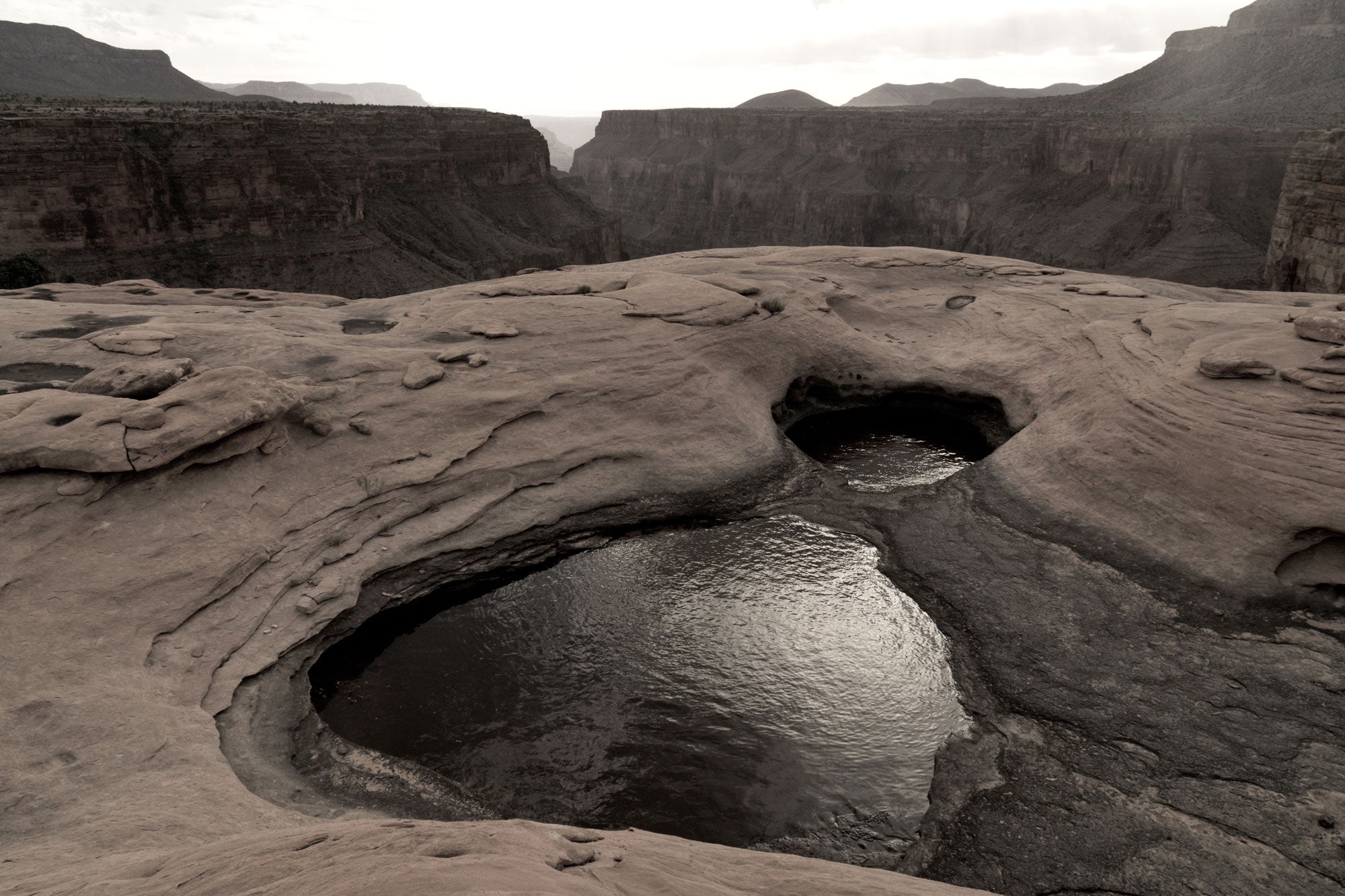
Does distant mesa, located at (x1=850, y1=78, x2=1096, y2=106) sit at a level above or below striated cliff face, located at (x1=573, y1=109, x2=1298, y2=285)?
above

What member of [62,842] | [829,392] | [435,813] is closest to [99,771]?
[62,842]

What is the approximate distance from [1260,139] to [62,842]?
68.3 metres

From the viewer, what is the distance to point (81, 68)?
3900 inches

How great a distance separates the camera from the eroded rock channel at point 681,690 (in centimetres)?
1008

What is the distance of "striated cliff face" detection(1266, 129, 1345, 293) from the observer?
2792 cm

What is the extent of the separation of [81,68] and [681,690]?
123519 millimetres

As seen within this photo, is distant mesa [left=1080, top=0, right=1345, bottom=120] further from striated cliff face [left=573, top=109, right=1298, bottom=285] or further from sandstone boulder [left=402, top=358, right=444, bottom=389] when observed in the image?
sandstone boulder [left=402, top=358, right=444, bottom=389]

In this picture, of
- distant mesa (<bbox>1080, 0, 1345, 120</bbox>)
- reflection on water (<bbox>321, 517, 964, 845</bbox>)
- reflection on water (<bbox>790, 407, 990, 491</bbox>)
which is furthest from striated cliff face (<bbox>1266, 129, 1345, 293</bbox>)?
distant mesa (<bbox>1080, 0, 1345, 120</bbox>)

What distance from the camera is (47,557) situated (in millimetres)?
11000

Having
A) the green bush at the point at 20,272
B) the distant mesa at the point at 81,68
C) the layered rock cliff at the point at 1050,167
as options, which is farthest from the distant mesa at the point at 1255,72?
the distant mesa at the point at 81,68

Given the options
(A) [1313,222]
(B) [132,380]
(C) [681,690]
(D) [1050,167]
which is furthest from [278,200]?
(D) [1050,167]

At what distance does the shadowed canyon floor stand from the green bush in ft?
40.2

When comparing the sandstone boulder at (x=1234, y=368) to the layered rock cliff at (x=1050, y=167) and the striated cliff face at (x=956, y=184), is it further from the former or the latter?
the striated cliff face at (x=956, y=184)

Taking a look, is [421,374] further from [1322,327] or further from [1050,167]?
[1050,167]
